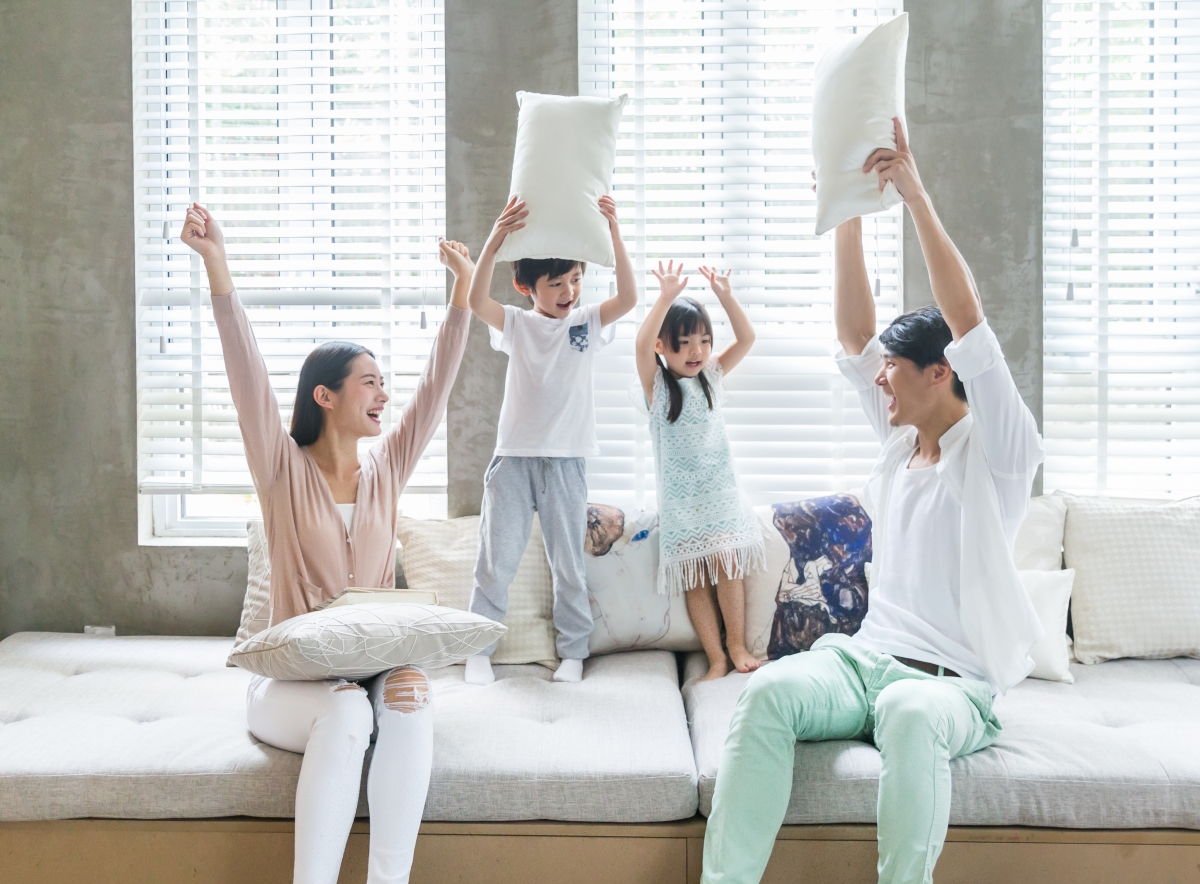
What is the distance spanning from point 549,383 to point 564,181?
21.3 inches

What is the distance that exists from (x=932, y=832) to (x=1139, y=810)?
0.49 meters

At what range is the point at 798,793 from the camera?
65.0 inches

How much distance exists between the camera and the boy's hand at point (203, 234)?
1834mm

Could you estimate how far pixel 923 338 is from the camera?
1.72 m

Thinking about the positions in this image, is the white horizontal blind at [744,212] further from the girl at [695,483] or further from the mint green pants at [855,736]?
the mint green pants at [855,736]

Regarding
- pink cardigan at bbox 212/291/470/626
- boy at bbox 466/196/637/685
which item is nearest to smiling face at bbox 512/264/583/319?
boy at bbox 466/196/637/685

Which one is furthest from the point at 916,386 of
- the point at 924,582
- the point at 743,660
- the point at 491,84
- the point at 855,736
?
the point at 491,84

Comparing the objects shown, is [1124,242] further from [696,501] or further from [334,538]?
[334,538]

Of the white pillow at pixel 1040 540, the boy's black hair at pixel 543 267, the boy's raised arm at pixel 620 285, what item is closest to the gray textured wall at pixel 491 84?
the boy's black hair at pixel 543 267

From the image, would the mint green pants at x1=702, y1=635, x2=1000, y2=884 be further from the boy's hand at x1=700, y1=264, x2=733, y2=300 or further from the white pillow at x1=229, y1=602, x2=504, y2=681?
the boy's hand at x1=700, y1=264, x2=733, y2=300

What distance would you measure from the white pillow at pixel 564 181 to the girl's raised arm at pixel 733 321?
46 cm

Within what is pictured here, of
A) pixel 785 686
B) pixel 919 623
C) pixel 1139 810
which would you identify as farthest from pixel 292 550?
pixel 1139 810

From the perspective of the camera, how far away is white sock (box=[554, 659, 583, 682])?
223cm

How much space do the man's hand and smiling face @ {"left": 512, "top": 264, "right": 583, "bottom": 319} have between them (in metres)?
0.87
